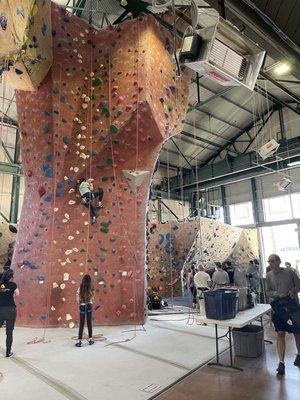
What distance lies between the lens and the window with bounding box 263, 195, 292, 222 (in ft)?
47.7

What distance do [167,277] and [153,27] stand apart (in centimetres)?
764

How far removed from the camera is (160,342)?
14.4ft

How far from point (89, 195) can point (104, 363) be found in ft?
9.76

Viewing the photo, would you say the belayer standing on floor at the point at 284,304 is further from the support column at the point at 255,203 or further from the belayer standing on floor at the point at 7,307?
the support column at the point at 255,203

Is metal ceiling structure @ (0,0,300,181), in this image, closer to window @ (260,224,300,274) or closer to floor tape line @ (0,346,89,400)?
window @ (260,224,300,274)

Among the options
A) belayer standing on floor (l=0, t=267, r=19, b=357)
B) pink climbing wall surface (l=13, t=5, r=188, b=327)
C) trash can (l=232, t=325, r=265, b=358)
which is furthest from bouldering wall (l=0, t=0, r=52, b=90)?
trash can (l=232, t=325, r=265, b=358)

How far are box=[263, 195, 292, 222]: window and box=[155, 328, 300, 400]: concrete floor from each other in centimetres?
1221

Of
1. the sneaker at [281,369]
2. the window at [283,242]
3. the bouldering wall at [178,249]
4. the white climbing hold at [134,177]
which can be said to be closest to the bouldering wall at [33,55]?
the white climbing hold at [134,177]

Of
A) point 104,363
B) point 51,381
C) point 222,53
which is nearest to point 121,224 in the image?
point 104,363

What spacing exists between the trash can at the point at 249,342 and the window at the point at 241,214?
12776 mm

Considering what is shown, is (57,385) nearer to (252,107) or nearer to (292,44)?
(292,44)

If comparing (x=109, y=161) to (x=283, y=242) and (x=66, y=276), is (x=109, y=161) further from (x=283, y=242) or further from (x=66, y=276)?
(x=283, y=242)

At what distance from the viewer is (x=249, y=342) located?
369 cm

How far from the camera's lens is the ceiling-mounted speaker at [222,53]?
8.77ft
